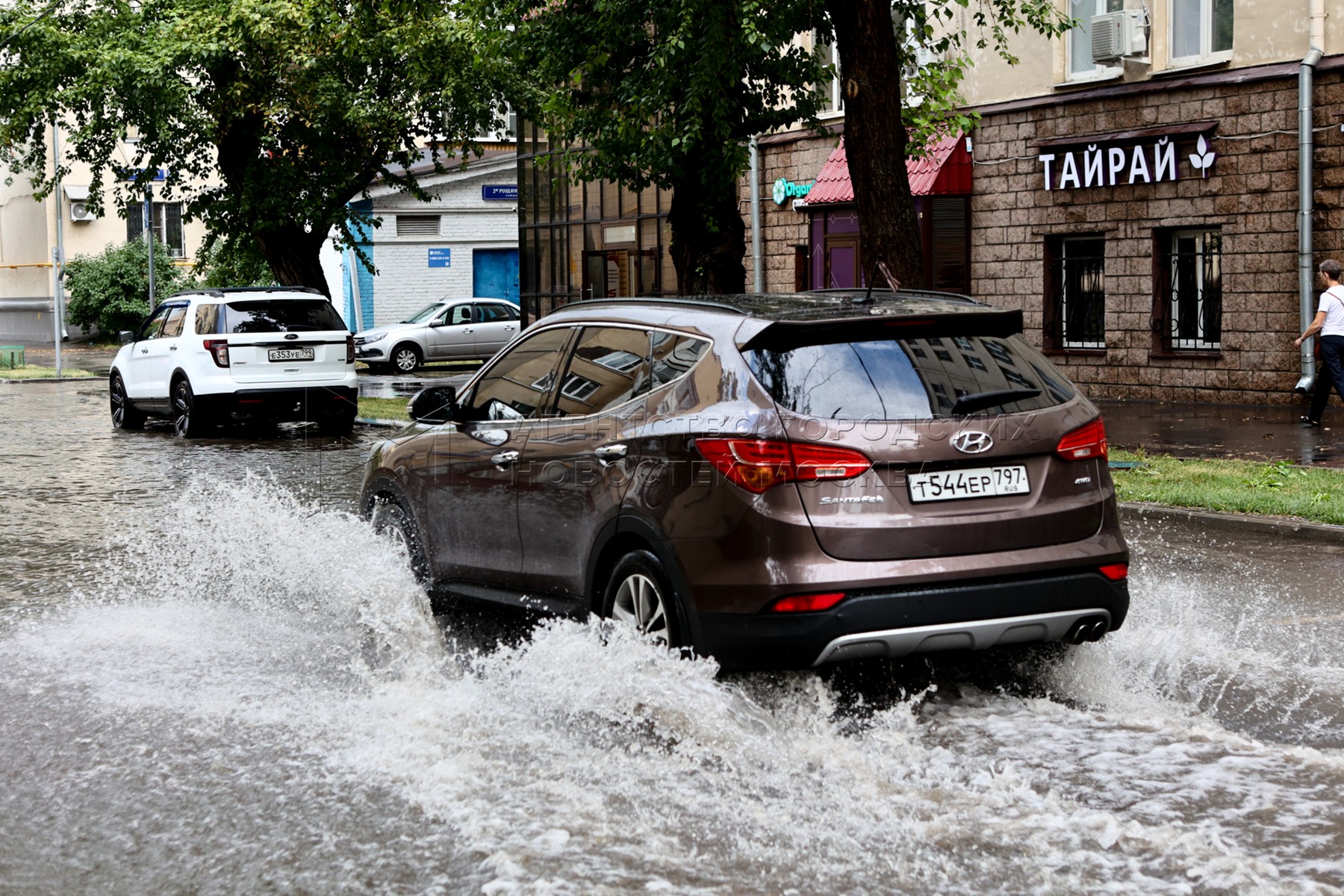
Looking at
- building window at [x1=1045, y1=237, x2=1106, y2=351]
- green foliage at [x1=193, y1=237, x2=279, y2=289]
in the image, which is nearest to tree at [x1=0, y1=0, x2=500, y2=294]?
green foliage at [x1=193, y1=237, x2=279, y2=289]

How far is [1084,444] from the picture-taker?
5977 mm

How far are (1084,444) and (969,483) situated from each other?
0.59 metres

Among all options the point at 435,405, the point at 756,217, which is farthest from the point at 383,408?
the point at 435,405

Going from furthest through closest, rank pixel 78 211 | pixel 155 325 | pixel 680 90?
1. pixel 78 211
2. pixel 155 325
3. pixel 680 90

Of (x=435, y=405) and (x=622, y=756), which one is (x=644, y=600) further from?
(x=435, y=405)

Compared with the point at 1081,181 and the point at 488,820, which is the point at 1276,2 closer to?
the point at 1081,181

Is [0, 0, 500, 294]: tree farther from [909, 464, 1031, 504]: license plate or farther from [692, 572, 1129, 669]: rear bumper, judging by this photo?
[692, 572, 1129, 669]: rear bumper

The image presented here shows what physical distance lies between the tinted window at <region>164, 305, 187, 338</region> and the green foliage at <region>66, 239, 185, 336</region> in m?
29.7

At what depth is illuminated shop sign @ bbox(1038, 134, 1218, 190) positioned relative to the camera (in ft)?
69.2

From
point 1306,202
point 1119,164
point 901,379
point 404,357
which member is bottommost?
point 404,357

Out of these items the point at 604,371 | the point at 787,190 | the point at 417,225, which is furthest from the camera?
the point at 417,225

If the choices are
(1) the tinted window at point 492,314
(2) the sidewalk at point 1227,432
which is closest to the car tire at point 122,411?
(2) the sidewalk at point 1227,432

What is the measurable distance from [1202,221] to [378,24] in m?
13.9

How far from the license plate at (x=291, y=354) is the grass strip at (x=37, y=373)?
57.5 feet
